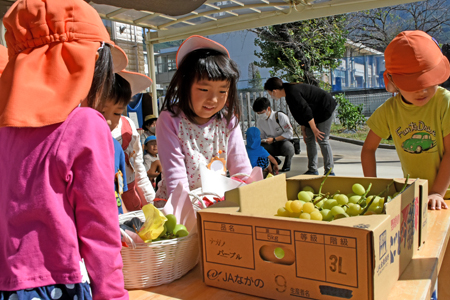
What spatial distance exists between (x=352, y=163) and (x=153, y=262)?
24.9 ft

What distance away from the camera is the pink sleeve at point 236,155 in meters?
1.92

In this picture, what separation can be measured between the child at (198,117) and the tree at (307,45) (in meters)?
13.0

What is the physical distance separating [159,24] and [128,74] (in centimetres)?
370

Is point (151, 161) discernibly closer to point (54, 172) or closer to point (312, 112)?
point (312, 112)

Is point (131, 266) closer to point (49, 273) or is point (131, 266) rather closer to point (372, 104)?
point (49, 273)

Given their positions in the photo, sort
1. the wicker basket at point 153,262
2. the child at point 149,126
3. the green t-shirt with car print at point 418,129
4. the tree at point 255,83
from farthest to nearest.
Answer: the tree at point 255,83 → the child at point 149,126 → the green t-shirt with car print at point 418,129 → the wicker basket at point 153,262

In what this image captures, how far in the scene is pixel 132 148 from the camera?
94.1 inches

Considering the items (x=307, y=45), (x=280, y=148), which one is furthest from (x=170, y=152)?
(x=307, y=45)

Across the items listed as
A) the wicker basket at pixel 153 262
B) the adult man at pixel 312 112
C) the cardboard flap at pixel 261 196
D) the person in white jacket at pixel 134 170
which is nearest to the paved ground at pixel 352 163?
the adult man at pixel 312 112

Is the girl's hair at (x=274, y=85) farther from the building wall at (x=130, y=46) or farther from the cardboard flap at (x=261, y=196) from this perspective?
the building wall at (x=130, y=46)

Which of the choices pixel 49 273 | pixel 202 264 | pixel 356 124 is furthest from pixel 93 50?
pixel 356 124

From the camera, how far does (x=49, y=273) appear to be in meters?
0.85

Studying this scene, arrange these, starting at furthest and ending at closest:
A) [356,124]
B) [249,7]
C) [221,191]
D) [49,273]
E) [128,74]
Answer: [356,124]
[249,7]
[128,74]
[221,191]
[49,273]

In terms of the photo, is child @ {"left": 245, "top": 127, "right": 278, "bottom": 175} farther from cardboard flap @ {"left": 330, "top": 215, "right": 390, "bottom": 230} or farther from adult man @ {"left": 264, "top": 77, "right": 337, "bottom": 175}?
cardboard flap @ {"left": 330, "top": 215, "right": 390, "bottom": 230}
